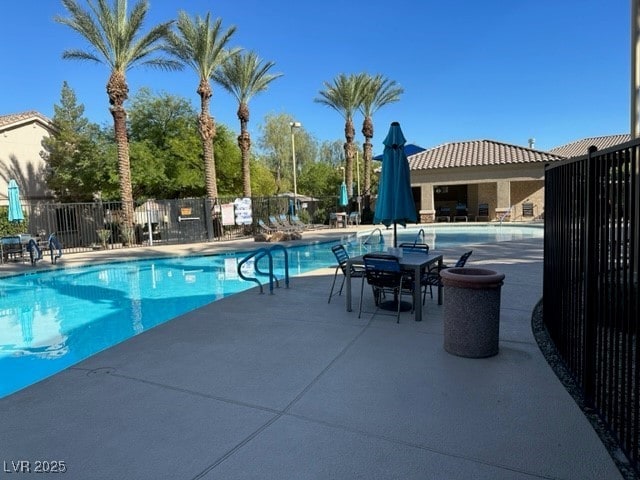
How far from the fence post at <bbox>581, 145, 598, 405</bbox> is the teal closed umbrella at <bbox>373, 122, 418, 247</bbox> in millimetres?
3698

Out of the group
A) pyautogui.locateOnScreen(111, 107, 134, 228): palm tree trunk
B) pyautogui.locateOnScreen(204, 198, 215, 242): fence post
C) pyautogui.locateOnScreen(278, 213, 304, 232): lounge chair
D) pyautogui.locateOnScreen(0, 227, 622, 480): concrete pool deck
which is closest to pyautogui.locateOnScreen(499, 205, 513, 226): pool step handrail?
pyautogui.locateOnScreen(278, 213, 304, 232): lounge chair

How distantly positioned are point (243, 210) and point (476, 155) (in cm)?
1693

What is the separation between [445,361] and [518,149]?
91.1 feet

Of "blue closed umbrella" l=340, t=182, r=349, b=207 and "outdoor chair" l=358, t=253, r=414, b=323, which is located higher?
"blue closed umbrella" l=340, t=182, r=349, b=207

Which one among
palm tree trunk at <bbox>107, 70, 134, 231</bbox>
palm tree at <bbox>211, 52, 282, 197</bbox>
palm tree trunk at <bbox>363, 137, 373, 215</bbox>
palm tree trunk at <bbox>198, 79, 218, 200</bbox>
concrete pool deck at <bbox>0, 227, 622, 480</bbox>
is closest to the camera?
concrete pool deck at <bbox>0, 227, 622, 480</bbox>

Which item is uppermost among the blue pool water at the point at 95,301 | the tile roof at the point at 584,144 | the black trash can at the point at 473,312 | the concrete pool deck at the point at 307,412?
the tile roof at the point at 584,144

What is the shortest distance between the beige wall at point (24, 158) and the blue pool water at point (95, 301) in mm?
13572

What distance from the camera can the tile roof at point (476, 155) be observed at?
86.4 ft

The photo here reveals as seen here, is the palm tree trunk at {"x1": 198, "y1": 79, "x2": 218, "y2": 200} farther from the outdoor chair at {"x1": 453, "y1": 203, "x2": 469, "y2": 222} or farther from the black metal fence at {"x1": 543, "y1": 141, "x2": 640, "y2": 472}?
the black metal fence at {"x1": 543, "y1": 141, "x2": 640, "y2": 472}

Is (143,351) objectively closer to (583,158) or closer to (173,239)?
(583,158)

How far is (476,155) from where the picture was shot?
2853cm

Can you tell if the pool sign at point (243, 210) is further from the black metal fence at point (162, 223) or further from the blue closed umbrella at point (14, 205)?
the blue closed umbrella at point (14, 205)

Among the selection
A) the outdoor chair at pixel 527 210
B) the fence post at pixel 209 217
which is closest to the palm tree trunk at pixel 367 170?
the outdoor chair at pixel 527 210

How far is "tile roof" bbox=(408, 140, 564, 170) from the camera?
26328 millimetres
